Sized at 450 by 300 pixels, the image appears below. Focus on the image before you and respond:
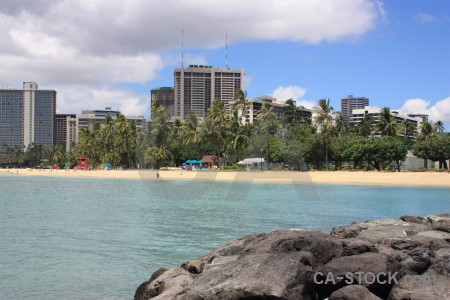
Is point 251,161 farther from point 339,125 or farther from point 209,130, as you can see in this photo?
point 339,125

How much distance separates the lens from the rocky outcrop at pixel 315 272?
22.5 ft

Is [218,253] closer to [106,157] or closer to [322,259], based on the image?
[322,259]

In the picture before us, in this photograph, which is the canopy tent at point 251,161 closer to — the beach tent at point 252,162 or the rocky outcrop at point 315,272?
the beach tent at point 252,162

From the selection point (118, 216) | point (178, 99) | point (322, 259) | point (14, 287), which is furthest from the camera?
point (178, 99)

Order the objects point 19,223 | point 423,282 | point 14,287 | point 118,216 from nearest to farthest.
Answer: point 423,282
point 14,287
point 19,223
point 118,216

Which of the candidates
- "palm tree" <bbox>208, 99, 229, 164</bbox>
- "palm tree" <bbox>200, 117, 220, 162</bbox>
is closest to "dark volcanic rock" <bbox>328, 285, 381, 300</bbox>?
"palm tree" <bbox>208, 99, 229, 164</bbox>

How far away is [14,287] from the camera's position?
985 centimetres

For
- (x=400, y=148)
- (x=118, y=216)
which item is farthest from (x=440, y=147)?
(x=118, y=216)

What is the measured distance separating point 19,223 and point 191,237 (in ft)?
27.8

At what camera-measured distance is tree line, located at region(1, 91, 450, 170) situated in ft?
203

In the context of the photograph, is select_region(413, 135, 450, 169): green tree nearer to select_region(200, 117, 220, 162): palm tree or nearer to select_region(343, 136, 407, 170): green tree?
select_region(343, 136, 407, 170): green tree

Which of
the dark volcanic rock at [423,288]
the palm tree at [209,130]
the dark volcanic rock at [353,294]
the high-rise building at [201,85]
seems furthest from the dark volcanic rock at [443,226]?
the high-rise building at [201,85]

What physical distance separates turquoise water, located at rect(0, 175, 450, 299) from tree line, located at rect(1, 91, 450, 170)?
111ft

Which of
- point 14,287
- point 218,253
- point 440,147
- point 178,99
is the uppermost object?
A: point 178,99
